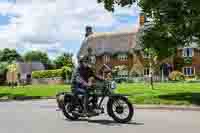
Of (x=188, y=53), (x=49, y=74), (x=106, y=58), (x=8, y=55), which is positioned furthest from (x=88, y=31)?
(x=8, y=55)

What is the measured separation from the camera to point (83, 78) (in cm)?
1491

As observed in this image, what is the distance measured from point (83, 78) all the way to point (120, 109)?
1.44 meters

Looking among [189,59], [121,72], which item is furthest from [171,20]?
[121,72]

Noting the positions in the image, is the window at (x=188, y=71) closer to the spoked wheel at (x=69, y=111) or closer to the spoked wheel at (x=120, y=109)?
the spoked wheel at (x=69, y=111)

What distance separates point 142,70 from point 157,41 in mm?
65888

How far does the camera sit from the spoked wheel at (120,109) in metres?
14.2

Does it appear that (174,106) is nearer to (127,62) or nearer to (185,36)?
(185,36)

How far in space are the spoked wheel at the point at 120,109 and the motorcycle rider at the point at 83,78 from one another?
81 centimetres

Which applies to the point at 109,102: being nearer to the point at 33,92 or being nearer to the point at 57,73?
the point at 33,92

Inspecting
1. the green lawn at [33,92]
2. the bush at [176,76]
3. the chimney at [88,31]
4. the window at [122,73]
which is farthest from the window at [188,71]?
the green lawn at [33,92]

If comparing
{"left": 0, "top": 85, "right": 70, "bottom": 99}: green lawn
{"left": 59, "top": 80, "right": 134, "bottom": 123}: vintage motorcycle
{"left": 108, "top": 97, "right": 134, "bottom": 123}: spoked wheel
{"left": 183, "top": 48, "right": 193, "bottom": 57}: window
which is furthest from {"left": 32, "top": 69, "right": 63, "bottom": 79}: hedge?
{"left": 108, "top": 97, "right": 134, "bottom": 123}: spoked wheel

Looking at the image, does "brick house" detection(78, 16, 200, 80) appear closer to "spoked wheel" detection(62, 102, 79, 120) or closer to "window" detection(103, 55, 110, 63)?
"window" detection(103, 55, 110, 63)

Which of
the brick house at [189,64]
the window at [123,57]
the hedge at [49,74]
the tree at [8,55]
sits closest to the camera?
the brick house at [189,64]

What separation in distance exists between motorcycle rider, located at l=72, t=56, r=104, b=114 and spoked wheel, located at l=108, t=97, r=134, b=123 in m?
0.81
